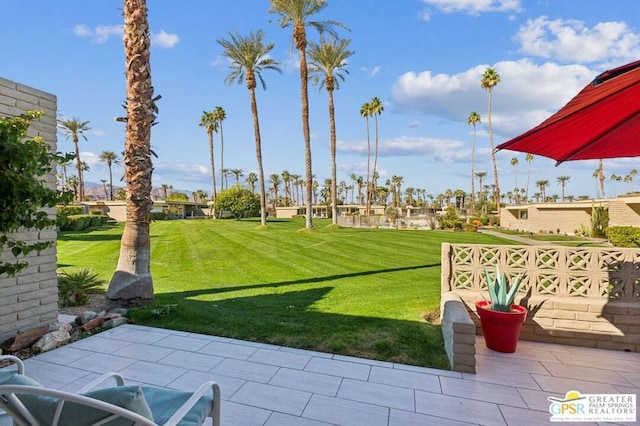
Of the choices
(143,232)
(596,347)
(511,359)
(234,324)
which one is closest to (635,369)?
(596,347)

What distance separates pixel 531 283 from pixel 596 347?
3.39 feet

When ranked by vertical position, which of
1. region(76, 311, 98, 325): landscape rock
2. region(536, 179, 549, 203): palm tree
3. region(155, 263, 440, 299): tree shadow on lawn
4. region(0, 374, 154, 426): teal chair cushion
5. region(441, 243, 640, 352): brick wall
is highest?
region(536, 179, 549, 203): palm tree

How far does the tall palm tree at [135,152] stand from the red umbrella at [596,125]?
17.8ft

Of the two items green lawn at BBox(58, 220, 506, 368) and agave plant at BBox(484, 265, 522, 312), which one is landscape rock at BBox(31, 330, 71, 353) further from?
agave plant at BBox(484, 265, 522, 312)

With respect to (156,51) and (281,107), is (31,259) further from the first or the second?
(281,107)

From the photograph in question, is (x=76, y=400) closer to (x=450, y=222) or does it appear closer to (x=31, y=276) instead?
(x=31, y=276)

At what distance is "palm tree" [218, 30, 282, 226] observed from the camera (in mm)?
23847

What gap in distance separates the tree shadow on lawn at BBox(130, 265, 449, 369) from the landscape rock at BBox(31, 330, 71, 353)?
963 mm

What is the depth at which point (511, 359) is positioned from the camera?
12.5 feet

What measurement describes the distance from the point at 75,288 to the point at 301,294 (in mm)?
4427

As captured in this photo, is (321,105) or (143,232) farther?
(321,105)

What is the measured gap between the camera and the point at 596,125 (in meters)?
2.28

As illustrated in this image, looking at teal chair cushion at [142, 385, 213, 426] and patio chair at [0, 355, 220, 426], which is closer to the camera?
patio chair at [0, 355, 220, 426]

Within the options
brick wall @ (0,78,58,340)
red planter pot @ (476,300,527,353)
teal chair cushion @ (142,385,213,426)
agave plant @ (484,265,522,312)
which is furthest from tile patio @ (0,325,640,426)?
teal chair cushion @ (142,385,213,426)
